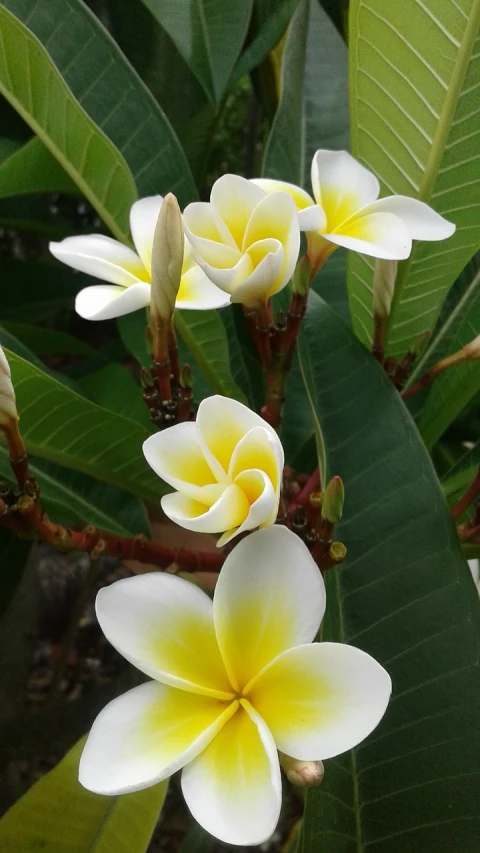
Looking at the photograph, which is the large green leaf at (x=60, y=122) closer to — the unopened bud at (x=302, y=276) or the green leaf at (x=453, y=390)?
the unopened bud at (x=302, y=276)

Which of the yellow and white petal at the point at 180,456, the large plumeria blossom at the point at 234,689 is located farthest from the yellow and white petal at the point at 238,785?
the yellow and white petal at the point at 180,456

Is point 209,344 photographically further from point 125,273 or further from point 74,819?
point 74,819

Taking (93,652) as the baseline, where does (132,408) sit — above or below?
above

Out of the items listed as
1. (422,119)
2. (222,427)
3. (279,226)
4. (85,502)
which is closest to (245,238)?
(279,226)

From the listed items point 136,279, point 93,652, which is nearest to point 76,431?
point 136,279

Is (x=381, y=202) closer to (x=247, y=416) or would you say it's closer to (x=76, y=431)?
(x=247, y=416)
